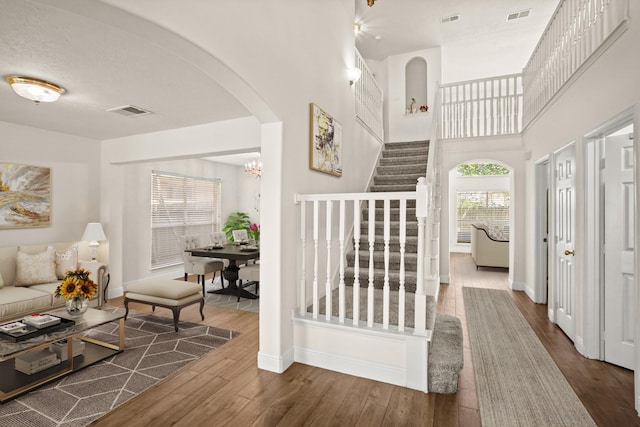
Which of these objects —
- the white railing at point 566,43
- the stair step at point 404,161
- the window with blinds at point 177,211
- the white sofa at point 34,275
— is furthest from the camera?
the window with blinds at point 177,211

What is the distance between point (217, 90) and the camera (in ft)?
9.83

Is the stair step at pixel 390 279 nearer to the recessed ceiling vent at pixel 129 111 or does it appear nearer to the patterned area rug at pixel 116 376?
the patterned area rug at pixel 116 376

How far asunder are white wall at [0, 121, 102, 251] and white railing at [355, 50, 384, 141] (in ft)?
13.9

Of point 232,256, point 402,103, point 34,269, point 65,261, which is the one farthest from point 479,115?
point 34,269

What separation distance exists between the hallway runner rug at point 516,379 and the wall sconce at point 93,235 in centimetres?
508

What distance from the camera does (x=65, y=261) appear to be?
4211mm

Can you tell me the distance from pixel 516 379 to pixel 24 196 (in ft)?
19.7

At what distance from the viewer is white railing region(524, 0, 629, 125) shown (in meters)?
2.51

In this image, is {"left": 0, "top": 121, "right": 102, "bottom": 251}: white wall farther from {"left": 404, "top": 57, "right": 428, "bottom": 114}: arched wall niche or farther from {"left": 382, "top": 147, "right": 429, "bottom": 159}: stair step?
{"left": 404, "top": 57, "right": 428, "bottom": 114}: arched wall niche

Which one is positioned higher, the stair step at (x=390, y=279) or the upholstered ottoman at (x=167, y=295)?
the stair step at (x=390, y=279)

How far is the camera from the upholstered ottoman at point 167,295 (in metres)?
3.54

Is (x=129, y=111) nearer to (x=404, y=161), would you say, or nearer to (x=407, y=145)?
(x=404, y=161)

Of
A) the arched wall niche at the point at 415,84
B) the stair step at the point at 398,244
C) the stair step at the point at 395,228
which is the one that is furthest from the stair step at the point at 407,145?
the stair step at the point at 398,244

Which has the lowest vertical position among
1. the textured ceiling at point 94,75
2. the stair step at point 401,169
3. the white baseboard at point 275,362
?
the white baseboard at point 275,362
